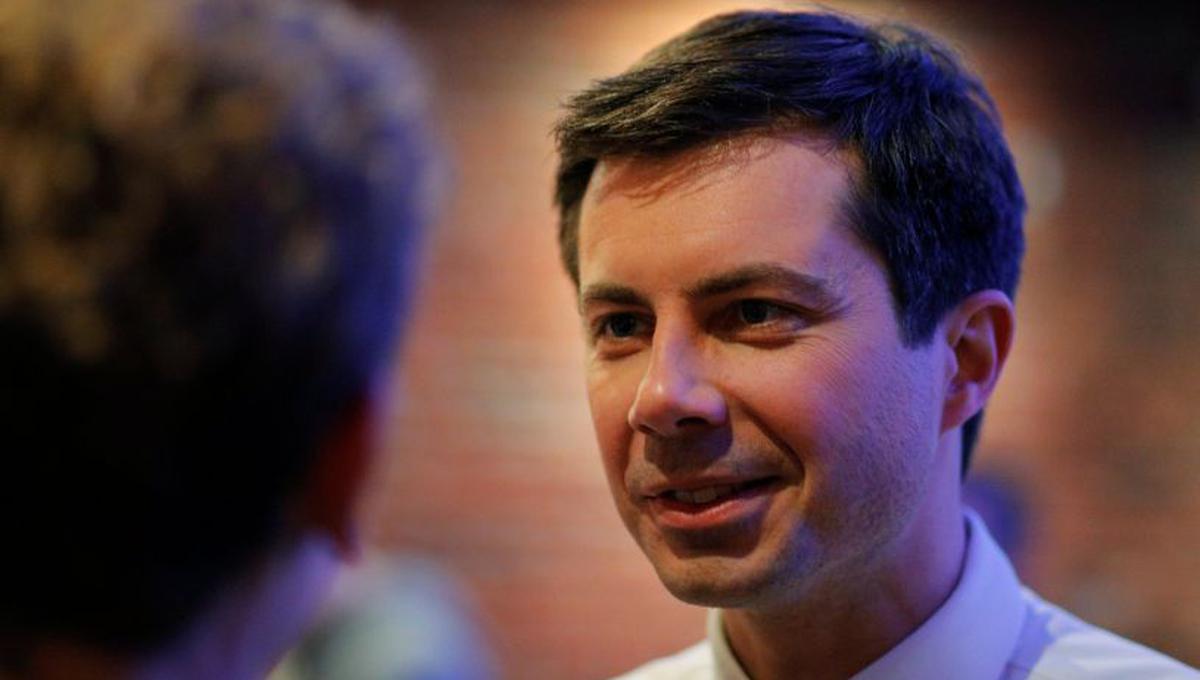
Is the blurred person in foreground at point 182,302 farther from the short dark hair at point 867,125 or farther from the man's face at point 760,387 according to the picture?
the short dark hair at point 867,125

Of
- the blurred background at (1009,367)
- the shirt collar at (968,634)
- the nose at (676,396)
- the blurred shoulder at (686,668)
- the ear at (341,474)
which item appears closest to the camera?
the ear at (341,474)

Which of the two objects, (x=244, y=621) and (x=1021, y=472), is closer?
(x=244, y=621)

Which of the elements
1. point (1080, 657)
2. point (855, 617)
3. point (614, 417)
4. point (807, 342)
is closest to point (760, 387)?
point (807, 342)

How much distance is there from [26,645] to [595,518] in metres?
2.87

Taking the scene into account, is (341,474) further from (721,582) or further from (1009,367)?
(1009,367)

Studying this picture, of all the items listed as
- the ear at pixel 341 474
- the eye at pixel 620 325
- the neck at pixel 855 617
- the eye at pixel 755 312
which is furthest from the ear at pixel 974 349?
the ear at pixel 341 474

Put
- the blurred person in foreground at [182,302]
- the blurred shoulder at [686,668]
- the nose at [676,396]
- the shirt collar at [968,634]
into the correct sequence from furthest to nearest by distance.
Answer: the blurred shoulder at [686,668] → the shirt collar at [968,634] → the nose at [676,396] → the blurred person in foreground at [182,302]

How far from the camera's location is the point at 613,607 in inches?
141

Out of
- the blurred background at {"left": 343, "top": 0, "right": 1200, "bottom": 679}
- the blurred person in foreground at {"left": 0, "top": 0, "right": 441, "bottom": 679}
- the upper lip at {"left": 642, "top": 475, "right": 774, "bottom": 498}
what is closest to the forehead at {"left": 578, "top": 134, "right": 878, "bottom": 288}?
the upper lip at {"left": 642, "top": 475, "right": 774, "bottom": 498}

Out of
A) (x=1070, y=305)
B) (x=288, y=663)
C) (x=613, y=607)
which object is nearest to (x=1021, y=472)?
(x=1070, y=305)

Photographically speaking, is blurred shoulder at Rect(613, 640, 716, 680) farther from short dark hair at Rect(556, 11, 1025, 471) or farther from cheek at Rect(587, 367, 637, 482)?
short dark hair at Rect(556, 11, 1025, 471)

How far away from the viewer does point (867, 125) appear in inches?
64.1

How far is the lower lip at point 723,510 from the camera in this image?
1.51 metres

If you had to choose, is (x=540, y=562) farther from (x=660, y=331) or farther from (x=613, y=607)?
(x=660, y=331)
